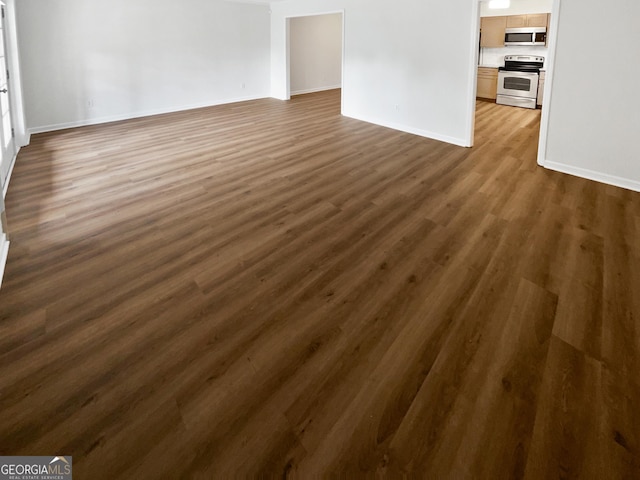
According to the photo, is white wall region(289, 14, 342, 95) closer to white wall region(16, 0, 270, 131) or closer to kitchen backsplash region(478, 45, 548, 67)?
white wall region(16, 0, 270, 131)

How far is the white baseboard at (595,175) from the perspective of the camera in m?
4.30

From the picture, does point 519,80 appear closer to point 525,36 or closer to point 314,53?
point 525,36

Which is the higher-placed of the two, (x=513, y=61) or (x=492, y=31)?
(x=492, y=31)

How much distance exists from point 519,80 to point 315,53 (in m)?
5.42

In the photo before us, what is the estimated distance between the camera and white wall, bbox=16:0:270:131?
22.3 ft

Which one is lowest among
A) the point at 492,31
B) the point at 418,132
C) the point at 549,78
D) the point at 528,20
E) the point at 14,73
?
the point at 418,132

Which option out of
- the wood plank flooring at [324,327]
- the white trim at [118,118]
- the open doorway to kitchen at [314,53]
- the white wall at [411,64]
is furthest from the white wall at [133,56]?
the wood plank flooring at [324,327]

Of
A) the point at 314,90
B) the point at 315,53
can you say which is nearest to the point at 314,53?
the point at 315,53

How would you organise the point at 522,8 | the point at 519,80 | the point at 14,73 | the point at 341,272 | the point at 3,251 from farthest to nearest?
1. the point at 522,8
2. the point at 519,80
3. the point at 14,73
4. the point at 3,251
5. the point at 341,272

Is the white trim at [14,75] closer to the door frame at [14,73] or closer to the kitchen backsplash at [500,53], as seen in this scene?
the door frame at [14,73]

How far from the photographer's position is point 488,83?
9.98 meters

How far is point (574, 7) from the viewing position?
4281mm

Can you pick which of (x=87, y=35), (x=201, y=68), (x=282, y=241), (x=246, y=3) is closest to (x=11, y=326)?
(x=282, y=241)

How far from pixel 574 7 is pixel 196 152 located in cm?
478
